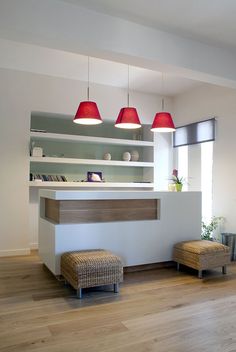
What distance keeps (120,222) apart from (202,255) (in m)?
1.05

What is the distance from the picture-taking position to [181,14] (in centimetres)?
306

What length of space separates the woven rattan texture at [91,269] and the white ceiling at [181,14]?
2.49 m

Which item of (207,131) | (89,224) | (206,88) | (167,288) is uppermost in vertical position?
(206,88)

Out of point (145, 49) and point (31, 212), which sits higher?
point (145, 49)

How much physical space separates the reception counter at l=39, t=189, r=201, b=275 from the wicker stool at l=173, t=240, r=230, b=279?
0.24 meters

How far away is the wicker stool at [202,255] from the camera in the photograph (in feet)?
11.6

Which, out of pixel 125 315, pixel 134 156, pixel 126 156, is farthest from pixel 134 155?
pixel 125 315

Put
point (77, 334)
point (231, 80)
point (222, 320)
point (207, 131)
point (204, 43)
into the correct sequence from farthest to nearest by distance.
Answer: point (207, 131)
point (231, 80)
point (204, 43)
point (222, 320)
point (77, 334)

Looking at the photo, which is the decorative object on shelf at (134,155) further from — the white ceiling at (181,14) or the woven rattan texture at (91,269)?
the woven rattan texture at (91,269)

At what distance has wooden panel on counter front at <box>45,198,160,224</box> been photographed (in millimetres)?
3338

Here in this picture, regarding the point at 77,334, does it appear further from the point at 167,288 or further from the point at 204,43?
the point at 204,43

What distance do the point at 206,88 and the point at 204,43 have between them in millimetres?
1825

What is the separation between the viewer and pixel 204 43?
369cm

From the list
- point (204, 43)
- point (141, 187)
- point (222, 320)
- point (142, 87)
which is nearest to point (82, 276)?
point (222, 320)
